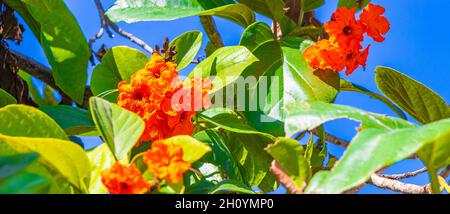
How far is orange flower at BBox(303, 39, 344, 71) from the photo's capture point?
3.76ft

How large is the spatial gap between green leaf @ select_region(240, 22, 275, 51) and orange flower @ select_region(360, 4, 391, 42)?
19 cm

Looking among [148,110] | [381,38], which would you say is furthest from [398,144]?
[381,38]

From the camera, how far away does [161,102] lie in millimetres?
1019

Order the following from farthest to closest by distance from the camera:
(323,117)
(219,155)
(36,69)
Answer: (36,69) → (219,155) → (323,117)

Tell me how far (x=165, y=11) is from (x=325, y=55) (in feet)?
1.08

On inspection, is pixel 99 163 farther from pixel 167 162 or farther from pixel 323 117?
pixel 323 117

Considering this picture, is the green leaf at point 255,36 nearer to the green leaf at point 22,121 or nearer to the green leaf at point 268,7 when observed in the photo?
the green leaf at point 268,7

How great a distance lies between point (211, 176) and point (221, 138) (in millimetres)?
73

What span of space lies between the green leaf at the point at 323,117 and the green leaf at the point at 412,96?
0.35 metres

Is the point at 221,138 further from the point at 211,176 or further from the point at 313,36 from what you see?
the point at 313,36

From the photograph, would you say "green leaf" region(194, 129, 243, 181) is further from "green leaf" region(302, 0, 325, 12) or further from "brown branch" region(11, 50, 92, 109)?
"brown branch" region(11, 50, 92, 109)

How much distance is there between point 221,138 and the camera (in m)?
1.19

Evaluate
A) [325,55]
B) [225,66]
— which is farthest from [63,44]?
→ [325,55]

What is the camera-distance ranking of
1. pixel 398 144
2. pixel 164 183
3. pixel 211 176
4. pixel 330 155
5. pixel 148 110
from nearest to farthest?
pixel 398 144 → pixel 164 183 → pixel 148 110 → pixel 211 176 → pixel 330 155
